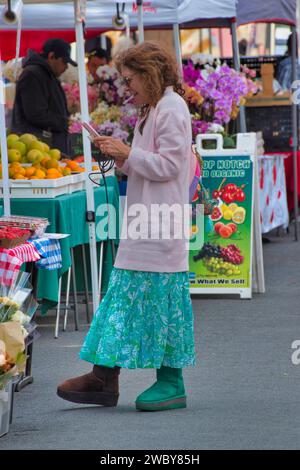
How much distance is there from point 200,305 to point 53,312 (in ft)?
4.05

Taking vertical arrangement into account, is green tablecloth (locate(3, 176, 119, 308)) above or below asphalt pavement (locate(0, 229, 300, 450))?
above

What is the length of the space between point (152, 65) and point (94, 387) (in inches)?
66.4

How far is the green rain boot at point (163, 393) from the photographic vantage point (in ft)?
20.1

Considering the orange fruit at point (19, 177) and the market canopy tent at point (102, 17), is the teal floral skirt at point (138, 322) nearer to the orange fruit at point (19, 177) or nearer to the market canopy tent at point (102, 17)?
the orange fruit at point (19, 177)

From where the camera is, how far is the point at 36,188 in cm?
850

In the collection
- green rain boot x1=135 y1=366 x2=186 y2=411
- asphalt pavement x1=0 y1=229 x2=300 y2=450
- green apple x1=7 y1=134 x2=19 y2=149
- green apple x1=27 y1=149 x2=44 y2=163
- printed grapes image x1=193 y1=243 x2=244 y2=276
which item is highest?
green apple x1=7 y1=134 x2=19 y2=149

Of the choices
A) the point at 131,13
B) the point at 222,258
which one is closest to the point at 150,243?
the point at 222,258

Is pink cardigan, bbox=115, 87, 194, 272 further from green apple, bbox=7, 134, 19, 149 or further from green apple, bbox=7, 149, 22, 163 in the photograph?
green apple, bbox=7, 134, 19, 149

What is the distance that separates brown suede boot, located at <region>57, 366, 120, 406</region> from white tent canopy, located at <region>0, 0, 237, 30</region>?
17.0 feet

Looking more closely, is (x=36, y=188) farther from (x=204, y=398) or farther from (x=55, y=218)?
(x=204, y=398)

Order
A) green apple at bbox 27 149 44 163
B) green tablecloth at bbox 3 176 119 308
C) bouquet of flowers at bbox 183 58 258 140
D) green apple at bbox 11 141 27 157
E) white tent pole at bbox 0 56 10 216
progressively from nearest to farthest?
white tent pole at bbox 0 56 10 216 < green tablecloth at bbox 3 176 119 308 < green apple at bbox 27 149 44 163 < green apple at bbox 11 141 27 157 < bouquet of flowers at bbox 183 58 258 140

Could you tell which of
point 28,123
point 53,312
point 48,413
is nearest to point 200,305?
point 53,312

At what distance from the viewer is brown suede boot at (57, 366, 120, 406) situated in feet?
20.0

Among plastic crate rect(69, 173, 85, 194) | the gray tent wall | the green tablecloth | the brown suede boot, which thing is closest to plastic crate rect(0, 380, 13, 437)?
the brown suede boot
